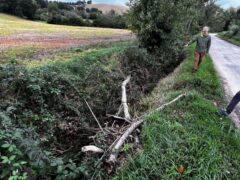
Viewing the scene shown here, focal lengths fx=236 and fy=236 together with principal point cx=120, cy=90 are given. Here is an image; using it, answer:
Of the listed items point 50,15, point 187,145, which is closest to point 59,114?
point 187,145

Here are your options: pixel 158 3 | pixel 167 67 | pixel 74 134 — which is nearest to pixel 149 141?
pixel 74 134

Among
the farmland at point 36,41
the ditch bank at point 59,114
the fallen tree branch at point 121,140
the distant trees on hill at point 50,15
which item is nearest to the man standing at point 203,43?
the ditch bank at point 59,114

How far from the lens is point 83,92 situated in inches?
276

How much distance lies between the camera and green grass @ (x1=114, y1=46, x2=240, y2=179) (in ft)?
11.9

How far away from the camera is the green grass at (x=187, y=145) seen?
11.9ft

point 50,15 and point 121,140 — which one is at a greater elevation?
point 50,15

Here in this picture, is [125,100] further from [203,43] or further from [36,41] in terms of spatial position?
[36,41]

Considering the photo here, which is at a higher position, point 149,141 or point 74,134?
point 149,141

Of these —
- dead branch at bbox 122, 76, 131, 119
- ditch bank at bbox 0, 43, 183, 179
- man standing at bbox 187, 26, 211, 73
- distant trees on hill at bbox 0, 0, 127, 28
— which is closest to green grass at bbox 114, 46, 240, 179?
ditch bank at bbox 0, 43, 183, 179

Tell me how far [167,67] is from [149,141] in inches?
341

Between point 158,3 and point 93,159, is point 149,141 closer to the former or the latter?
point 93,159

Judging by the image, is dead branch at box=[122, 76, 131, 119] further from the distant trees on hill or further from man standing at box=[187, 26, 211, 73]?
the distant trees on hill

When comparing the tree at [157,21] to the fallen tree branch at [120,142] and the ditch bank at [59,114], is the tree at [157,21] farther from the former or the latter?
the fallen tree branch at [120,142]

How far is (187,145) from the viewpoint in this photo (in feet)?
13.8
